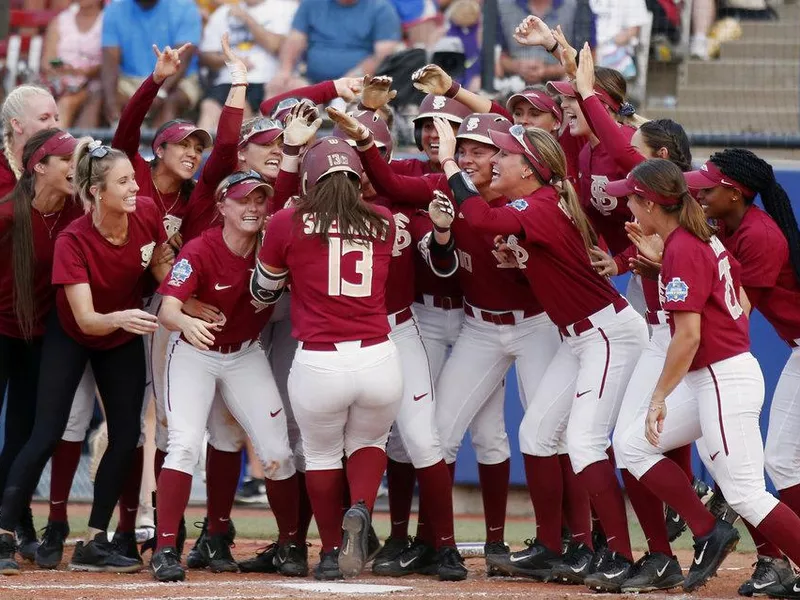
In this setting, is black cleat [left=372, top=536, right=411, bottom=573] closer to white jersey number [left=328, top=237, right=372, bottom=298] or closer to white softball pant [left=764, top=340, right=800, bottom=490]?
white jersey number [left=328, top=237, right=372, bottom=298]

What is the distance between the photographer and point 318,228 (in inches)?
218

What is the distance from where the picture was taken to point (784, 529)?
5.06m

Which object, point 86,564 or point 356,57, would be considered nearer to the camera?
→ point 86,564

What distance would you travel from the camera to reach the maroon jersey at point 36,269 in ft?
20.1

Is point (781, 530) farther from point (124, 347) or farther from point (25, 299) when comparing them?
point (25, 299)

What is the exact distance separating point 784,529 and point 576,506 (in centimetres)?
119

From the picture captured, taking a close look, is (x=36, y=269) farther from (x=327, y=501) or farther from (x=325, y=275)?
(x=327, y=501)

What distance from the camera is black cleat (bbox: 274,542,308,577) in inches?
235

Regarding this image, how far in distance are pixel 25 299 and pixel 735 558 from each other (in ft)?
12.3

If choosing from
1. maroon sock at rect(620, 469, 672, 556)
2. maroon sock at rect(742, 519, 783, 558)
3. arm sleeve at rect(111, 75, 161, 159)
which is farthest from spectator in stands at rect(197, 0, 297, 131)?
maroon sock at rect(742, 519, 783, 558)

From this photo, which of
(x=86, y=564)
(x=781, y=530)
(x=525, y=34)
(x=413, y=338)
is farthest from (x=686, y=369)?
(x=86, y=564)

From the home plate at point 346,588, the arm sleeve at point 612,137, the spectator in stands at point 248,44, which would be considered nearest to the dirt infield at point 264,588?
the home plate at point 346,588

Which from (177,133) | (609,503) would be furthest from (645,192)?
(177,133)

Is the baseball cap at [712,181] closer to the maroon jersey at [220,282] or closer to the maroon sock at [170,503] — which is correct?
the maroon jersey at [220,282]
